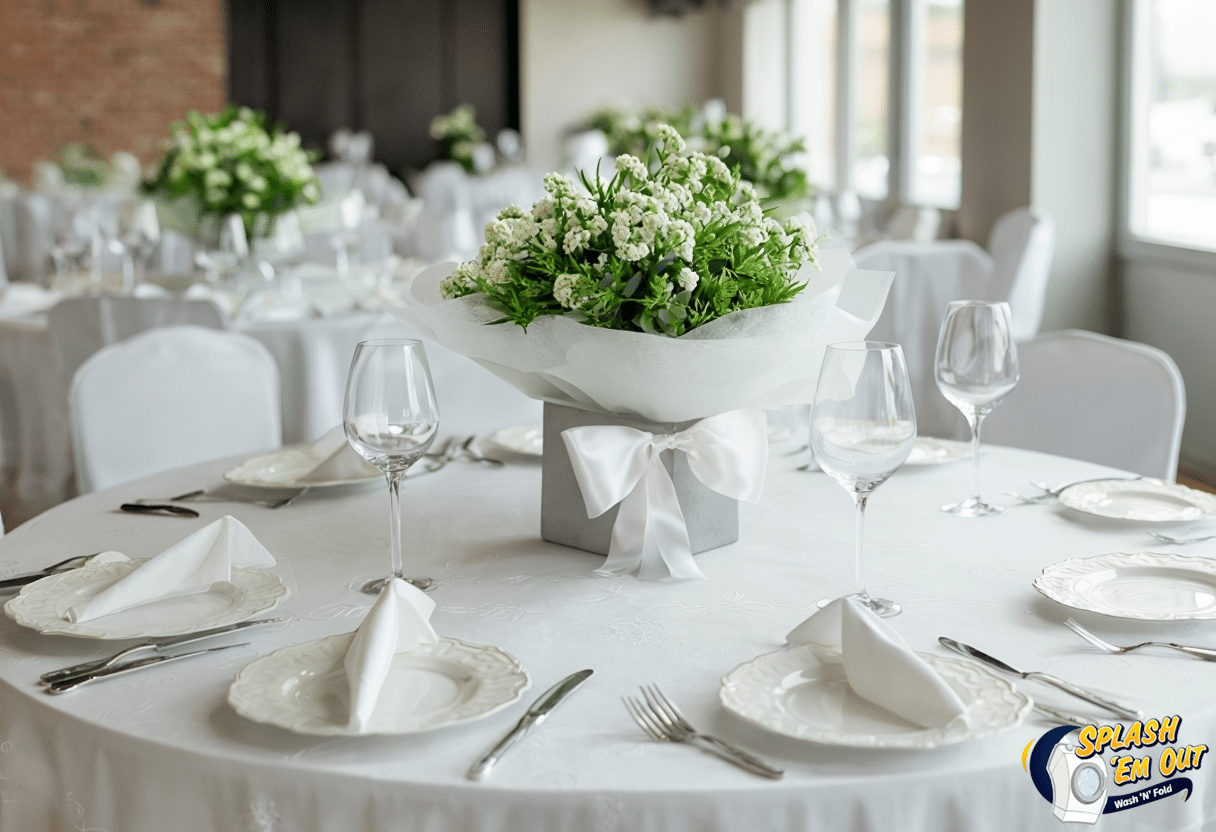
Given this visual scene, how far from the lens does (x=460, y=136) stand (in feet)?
36.5

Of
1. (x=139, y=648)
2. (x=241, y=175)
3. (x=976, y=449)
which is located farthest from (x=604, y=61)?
(x=139, y=648)

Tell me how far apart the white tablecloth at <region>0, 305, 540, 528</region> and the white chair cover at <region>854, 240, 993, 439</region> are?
6.50 feet

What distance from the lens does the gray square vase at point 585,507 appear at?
1.48 metres

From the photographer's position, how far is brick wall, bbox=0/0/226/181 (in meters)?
11.0

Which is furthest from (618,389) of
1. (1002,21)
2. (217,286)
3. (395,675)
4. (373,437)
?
(1002,21)

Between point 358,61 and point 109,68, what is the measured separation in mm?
2301

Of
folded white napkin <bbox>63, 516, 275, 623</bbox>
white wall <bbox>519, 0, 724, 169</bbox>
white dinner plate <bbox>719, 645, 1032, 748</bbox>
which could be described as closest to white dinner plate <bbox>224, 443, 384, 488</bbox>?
folded white napkin <bbox>63, 516, 275, 623</bbox>

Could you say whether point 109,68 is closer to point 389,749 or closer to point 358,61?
point 358,61

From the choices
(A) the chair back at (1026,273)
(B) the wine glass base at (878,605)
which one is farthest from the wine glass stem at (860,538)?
(A) the chair back at (1026,273)

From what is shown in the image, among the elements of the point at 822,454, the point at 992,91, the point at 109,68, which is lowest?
the point at 822,454

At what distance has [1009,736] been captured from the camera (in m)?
1.02

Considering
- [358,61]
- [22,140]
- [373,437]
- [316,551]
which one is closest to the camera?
[373,437]

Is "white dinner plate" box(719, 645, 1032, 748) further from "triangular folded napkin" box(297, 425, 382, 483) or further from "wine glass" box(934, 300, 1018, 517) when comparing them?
"triangular folded napkin" box(297, 425, 382, 483)

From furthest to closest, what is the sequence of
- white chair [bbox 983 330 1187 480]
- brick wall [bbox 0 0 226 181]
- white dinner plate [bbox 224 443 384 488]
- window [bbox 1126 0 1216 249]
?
brick wall [bbox 0 0 226 181], window [bbox 1126 0 1216 249], white chair [bbox 983 330 1187 480], white dinner plate [bbox 224 443 384 488]
